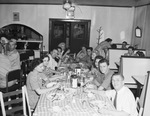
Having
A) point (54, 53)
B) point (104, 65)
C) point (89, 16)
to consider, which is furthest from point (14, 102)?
point (89, 16)

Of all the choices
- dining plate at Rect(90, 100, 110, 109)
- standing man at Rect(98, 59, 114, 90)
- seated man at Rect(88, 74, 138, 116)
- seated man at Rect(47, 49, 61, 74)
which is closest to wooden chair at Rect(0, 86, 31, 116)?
dining plate at Rect(90, 100, 110, 109)

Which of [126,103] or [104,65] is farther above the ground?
[104,65]

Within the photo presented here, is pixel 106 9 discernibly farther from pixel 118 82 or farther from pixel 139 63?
pixel 118 82

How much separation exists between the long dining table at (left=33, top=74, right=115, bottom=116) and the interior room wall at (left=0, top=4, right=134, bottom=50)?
6574 mm

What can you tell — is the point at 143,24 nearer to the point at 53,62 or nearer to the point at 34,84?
the point at 53,62

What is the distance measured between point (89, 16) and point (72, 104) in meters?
7.05

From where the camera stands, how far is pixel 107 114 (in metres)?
2.19

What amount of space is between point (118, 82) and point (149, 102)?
981 mm

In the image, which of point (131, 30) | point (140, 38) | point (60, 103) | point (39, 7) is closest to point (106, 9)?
point (131, 30)

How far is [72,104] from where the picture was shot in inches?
93.4

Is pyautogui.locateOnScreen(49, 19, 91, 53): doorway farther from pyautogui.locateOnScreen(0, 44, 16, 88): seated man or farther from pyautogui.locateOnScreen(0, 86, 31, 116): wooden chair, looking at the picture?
pyautogui.locateOnScreen(0, 86, 31, 116): wooden chair

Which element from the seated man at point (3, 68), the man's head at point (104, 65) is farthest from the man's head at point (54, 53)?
the man's head at point (104, 65)

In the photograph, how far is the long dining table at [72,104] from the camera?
7.13 ft

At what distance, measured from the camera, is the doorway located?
8945 mm
